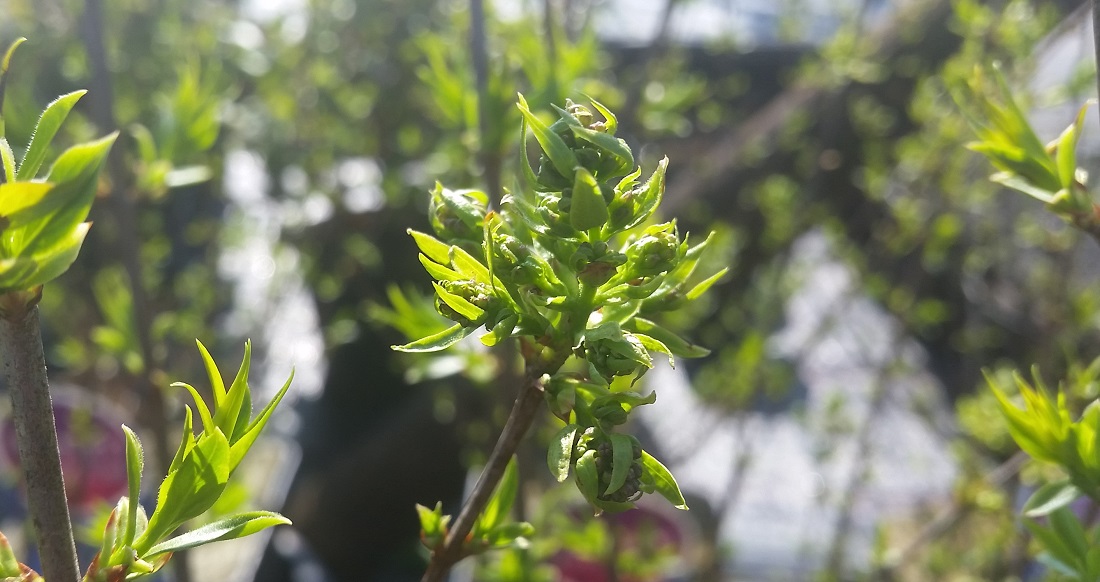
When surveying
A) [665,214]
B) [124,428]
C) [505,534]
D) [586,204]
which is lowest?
[665,214]

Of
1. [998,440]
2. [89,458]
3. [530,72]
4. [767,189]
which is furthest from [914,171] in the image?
[89,458]

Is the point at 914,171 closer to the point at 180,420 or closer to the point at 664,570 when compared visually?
the point at 664,570

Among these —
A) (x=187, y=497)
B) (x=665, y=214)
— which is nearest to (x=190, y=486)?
(x=187, y=497)

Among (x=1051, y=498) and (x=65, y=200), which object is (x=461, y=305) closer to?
(x=65, y=200)

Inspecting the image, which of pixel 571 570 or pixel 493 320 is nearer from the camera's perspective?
pixel 493 320

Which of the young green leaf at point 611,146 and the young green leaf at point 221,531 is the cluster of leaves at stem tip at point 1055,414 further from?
the young green leaf at point 221,531

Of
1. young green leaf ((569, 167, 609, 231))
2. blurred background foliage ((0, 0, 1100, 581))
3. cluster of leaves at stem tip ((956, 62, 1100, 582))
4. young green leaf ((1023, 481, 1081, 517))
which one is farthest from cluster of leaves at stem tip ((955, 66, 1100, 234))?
blurred background foliage ((0, 0, 1100, 581))

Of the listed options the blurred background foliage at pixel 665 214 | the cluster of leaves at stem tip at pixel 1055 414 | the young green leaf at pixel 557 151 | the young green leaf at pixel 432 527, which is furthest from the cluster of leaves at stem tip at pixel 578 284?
the blurred background foliage at pixel 665 214
